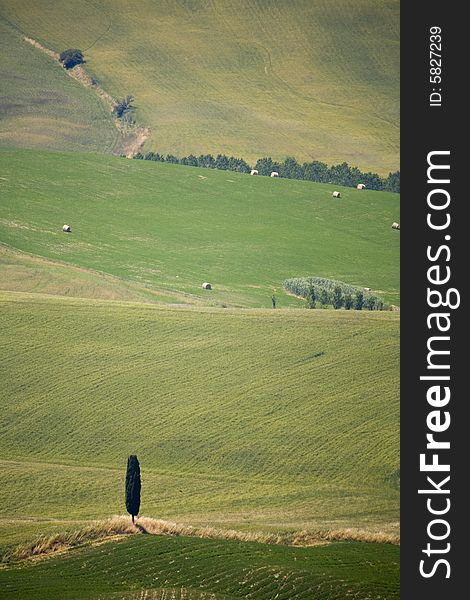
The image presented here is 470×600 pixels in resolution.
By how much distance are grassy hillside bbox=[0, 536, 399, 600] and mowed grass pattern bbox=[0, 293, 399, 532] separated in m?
2.14

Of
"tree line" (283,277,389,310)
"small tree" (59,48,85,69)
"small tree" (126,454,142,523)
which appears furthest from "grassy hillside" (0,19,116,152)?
"small tree" (126,454,142,523)

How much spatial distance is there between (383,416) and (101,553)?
11.7 m

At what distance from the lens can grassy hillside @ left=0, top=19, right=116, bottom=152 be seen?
76.9m

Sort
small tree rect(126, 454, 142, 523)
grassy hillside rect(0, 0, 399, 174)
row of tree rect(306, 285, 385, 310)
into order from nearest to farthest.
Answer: small tree rect(126, 454, 142, 523) < row of tree rect(306, 285, 385, 310) < grassy hillside rect(0, 0, 399, 174)

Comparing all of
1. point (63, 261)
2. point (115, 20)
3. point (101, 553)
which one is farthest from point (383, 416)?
point (115, 20)

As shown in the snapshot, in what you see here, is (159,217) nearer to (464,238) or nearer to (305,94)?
(305,94)

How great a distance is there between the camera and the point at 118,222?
2293 inches

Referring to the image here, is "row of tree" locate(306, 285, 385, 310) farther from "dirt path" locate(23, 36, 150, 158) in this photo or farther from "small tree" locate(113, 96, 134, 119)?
"small tree" locate(113, 96, 134, 119)

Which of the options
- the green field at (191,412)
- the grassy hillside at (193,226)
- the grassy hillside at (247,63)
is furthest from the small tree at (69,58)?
the green field at (191,412)

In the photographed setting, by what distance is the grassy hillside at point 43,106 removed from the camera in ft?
252

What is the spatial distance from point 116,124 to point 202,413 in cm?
4898

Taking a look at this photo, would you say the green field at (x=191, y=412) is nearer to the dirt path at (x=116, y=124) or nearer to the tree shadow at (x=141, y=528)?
the tree shadow at (x=141, y=528)

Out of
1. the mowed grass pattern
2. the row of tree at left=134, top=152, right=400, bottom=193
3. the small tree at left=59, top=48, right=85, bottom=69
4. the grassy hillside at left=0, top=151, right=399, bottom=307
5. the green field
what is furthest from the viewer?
the small tree at left=59, top=48, right=85, bottom=69

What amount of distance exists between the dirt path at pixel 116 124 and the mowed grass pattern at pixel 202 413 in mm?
35778
